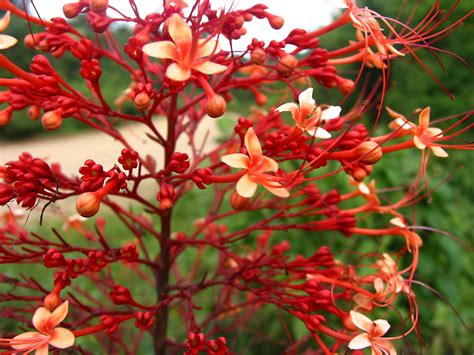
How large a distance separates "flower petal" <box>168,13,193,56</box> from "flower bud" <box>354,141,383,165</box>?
52 centimetres

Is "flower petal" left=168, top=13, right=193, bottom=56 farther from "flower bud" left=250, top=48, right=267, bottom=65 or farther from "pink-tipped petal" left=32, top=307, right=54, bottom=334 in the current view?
"pink-tipped petal" left=32, top=307, right=54, bottom=334

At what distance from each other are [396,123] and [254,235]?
6.30 feet

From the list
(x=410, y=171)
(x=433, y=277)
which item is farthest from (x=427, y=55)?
(x=433, y=277)

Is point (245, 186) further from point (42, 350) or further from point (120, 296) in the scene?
point (42, 350)

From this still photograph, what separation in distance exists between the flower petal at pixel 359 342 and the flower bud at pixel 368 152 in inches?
18.6

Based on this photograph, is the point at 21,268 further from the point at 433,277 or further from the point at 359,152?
the point at 359,152

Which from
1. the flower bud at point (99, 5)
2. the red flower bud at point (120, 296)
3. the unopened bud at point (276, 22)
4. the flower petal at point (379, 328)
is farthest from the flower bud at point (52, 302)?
the unopened bud at point (276, 22)

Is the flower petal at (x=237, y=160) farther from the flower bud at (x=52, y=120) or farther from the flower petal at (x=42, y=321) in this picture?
the flower petal at (x=42, y=321)

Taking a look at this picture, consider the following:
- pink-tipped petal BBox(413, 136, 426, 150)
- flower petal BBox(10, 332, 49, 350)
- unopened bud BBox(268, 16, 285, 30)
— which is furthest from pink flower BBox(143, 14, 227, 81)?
flower petal BBox(10, 332, 49, 350)

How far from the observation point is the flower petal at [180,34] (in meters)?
1.21

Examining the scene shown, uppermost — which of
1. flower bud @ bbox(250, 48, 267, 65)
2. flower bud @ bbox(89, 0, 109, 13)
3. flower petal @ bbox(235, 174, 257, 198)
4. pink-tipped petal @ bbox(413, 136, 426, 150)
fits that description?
flower bud @ bbox(89, 0, 109, 13)

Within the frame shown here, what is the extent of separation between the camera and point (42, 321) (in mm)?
1266

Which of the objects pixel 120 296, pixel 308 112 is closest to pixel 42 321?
pixel 120 296

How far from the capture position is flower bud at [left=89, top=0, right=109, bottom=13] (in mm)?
1310
